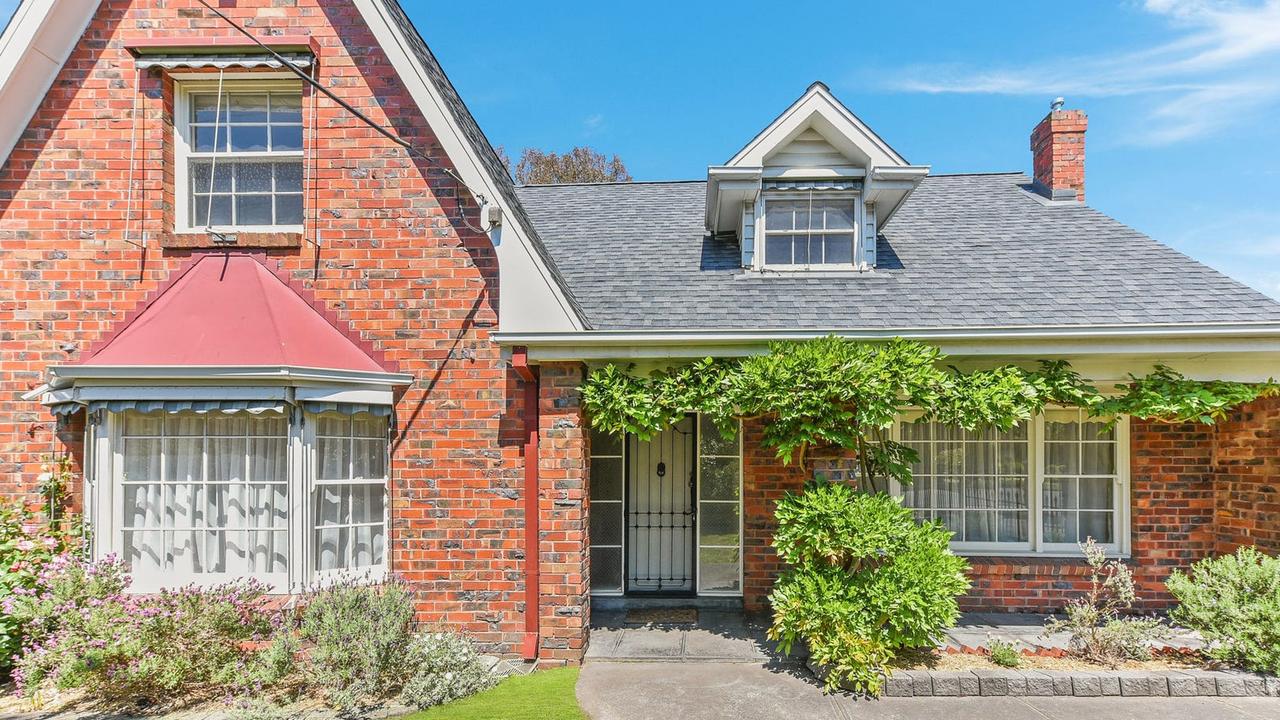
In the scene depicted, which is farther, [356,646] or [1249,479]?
[1249,479]

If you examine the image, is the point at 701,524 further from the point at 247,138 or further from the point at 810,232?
the point at 247,138

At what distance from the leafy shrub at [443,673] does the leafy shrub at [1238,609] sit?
6390mm

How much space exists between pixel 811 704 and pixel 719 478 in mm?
3160

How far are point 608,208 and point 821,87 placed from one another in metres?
3.97

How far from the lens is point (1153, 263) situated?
7430mm

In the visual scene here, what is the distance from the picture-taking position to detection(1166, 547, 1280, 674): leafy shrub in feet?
17.1

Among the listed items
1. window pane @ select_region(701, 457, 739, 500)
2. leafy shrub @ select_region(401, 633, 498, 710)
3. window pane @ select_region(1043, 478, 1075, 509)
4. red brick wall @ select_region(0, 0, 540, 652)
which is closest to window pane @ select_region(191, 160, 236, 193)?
red brick wall @ select_region(0, 0, 540, 652)

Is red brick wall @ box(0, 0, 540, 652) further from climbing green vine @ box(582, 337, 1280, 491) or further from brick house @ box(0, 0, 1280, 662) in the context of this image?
climbing green vine @ box(582, 337, 1280, 491)

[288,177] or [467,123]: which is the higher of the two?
[467,123]

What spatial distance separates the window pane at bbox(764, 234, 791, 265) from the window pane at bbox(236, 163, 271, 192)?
5.74 m

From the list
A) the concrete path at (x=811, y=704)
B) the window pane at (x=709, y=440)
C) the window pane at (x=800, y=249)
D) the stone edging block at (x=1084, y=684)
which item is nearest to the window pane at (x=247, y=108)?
the window pane at (x=709, y=440)

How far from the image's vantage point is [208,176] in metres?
6.41

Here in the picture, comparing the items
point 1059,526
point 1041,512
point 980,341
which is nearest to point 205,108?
point 980,341

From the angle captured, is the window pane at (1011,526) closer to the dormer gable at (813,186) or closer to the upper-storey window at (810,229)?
the dormer gable at (813,186)
